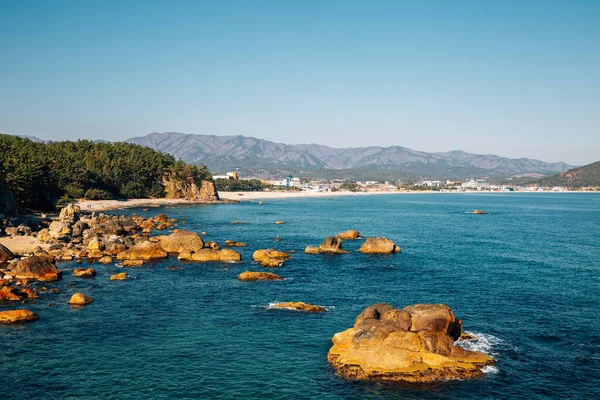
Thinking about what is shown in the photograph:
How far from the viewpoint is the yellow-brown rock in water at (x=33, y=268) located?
56688 millimetres

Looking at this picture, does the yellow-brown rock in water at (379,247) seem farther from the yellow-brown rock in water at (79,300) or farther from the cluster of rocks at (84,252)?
the yellow-brown rock in water at (79,300)

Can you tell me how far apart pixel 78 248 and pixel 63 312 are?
114 ft

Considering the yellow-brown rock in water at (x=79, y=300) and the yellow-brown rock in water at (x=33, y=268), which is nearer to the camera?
the yellow-brown rock in water at (x=79, y=300)

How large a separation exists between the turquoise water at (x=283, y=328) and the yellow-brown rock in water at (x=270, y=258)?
5.54ft

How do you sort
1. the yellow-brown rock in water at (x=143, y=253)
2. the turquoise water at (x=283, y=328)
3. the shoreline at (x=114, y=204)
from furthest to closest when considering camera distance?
the shoreline at (x=114, y=204) < the yellow-brown rock in water at (x=143, y=253) < the turquoise water at (x=283, y=328)

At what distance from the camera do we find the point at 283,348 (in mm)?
37031

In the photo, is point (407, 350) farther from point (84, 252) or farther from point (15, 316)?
point (84, 252)

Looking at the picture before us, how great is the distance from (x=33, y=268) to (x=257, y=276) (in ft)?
93.1

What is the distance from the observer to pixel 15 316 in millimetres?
41875

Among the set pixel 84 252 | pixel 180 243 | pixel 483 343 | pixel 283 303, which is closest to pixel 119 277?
pixel 84 252

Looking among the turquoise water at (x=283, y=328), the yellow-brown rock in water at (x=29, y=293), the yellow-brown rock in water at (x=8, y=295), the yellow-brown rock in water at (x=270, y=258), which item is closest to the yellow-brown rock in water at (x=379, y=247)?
the turquoise water at (x=283, y=328)

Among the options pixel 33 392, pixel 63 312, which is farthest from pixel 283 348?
pixel 63 312

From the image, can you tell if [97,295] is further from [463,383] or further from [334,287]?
[463,383]

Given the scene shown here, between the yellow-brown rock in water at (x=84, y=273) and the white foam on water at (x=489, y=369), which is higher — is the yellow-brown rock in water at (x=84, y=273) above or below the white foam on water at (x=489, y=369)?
above
